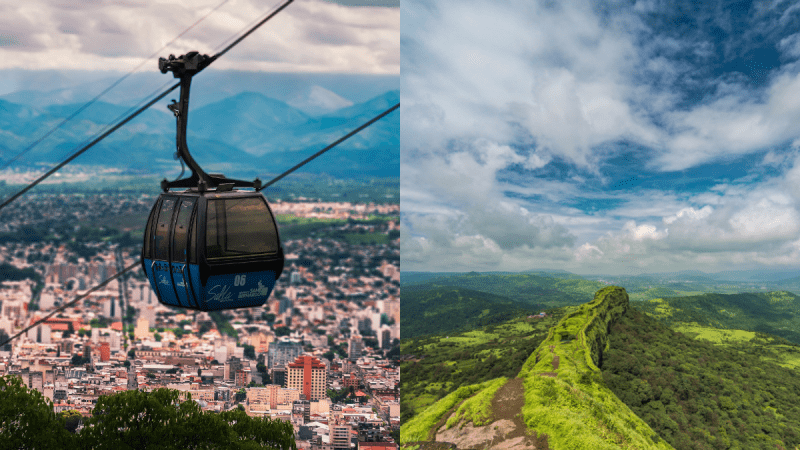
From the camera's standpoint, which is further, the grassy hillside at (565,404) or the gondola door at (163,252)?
the grassy hillside at (565,404)

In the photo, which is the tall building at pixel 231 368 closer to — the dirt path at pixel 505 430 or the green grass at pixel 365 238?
the dirt path at pixel 505 430

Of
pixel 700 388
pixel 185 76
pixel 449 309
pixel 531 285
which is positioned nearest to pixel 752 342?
pixel 700 388

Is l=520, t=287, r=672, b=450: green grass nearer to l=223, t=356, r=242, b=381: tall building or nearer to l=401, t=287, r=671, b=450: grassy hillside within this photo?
l=401, t=287, r=671, b=450: grassy hillside

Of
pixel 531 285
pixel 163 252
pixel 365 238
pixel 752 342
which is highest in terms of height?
pixel 365 238

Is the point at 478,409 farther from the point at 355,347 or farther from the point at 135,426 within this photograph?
the point at 355,347

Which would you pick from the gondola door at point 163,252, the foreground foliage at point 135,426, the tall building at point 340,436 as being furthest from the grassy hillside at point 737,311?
the gondola door at point 163,252

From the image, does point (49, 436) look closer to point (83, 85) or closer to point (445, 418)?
point (445, 418)

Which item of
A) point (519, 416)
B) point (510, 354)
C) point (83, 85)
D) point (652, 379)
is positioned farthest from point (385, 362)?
point (83, 85)
